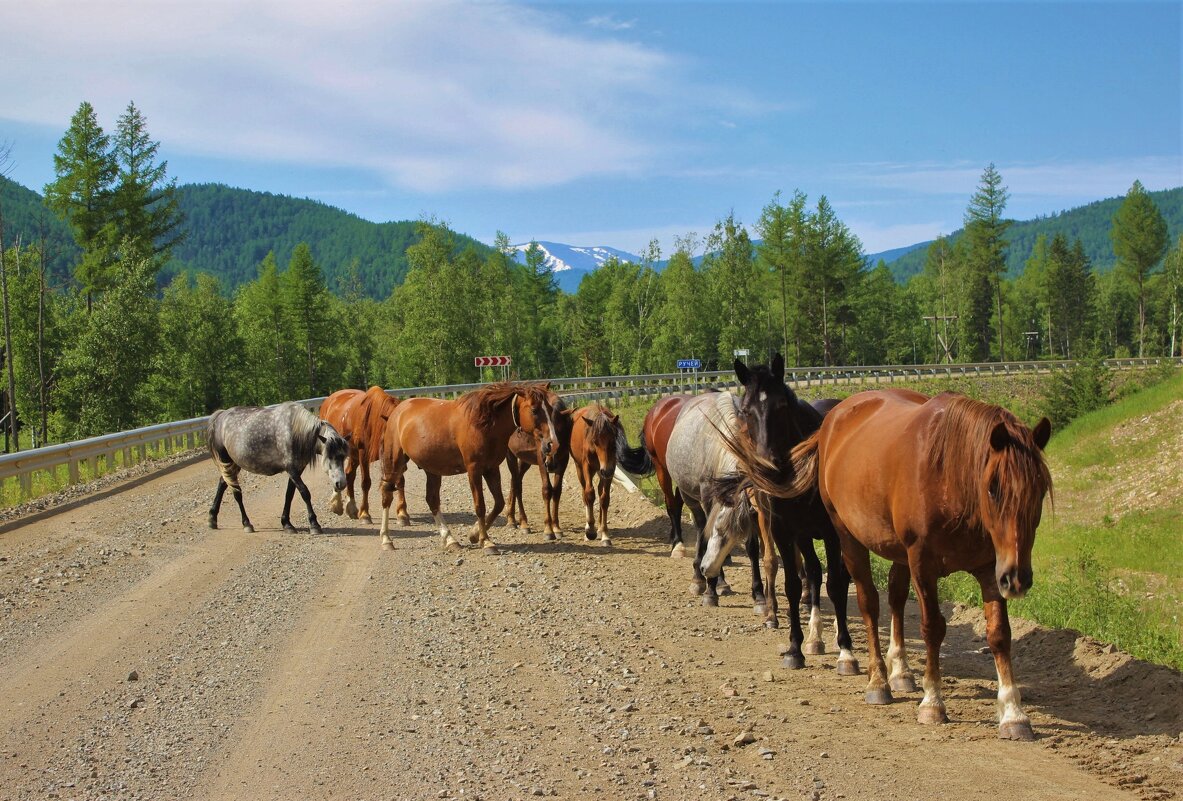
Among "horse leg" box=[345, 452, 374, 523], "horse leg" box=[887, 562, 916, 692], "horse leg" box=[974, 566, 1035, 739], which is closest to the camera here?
"horse leg" box=[974, 566, 1035, 739]

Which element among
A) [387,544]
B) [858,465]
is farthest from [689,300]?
[858,465]

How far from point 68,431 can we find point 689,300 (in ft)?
148

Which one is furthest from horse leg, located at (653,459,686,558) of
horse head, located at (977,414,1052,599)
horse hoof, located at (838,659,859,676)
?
horse head, located at (977,414,1052,599)

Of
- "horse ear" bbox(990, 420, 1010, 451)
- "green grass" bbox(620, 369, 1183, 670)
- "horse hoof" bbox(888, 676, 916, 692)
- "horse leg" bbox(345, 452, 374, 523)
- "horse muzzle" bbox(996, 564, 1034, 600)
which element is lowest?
"green grass" bbox(620, 369, 1183, 670)

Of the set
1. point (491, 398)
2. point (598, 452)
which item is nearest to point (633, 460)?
point (598, 452)

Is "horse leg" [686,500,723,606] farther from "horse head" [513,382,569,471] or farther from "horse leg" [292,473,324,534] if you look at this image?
"horse leg" [292,473,324,534]

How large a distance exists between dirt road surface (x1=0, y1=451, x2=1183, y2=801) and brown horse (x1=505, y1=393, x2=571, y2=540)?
1.88 meters

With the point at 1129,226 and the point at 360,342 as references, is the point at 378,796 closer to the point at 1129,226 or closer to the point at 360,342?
the point at 360,342

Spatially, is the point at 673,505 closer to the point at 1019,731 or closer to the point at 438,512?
the point at 438,512

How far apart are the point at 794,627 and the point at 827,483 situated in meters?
1.44

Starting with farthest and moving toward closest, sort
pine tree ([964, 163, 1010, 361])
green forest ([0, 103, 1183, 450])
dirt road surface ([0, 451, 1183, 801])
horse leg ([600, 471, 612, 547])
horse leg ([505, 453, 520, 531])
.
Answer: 1. pine tree ([964, 163, 1010, 361])
2. green forest ([0, 103, 1183, 450])
3. horse leg ([505, 453, 520, 531])
4. horse leg ([600, 471, 612, 547])
5. dirt road surface ([0, 451, 1183, 801])

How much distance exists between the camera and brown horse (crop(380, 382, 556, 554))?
1243cm

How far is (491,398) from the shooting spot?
1259 cm

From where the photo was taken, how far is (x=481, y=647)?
7.94 metres
